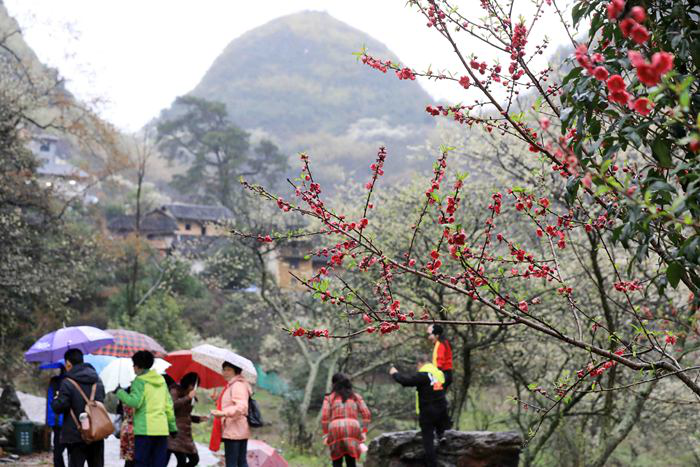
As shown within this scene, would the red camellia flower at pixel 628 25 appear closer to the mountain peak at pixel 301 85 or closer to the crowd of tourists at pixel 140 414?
the crowd of tourists at pixel 140 414

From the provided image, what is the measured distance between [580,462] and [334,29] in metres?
153

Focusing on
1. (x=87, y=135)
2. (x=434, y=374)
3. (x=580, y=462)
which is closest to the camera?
(x=434, y=374)

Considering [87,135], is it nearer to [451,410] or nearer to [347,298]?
[451,410]

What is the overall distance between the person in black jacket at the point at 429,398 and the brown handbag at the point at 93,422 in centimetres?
342

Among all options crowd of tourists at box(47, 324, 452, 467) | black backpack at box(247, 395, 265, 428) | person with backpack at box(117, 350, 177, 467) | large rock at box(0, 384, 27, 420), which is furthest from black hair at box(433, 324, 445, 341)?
A: large rock at box(0, 384, 27, 420)

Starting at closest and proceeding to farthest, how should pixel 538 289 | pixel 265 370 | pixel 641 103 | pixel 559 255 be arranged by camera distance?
1. pixel 641 103
2. pixel 538 289
3. pixel 559 255
4. pixel 265 370

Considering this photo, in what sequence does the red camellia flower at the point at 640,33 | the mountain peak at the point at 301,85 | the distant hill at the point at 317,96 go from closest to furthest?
1. the red camellia flower at the point at 640,33
2. the distant hill at the point at 317,96
3. the mountain peak at the point at 301,85

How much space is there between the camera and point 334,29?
15600cm

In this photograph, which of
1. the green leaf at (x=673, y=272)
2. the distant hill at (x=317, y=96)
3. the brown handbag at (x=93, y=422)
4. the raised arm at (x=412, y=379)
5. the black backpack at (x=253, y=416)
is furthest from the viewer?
the distant hill at (x=317, y=96)

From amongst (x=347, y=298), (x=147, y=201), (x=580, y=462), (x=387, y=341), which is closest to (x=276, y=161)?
(x=147, y=201)

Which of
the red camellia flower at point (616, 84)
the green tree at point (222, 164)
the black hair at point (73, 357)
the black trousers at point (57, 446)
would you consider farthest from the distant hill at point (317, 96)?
the red camellia flower at point (616, 84)

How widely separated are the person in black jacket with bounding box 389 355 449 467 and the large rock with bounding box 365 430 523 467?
0.47 meters

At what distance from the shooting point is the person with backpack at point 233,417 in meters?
7.51

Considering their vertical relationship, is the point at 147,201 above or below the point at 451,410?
above
